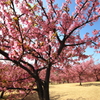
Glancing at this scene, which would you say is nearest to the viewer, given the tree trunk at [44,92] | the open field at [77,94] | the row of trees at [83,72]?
the tree trunk at [44,92]

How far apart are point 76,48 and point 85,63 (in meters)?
23.0

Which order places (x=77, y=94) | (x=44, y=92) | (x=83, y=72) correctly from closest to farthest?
(x=44, y=92) < (x=77, y=94) < (x=83, y=72)

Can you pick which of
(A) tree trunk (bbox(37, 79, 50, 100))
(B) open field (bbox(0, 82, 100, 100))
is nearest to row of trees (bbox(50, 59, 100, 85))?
(B) open field (bbox(0, 82, 100, 100))

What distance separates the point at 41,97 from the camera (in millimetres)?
4656

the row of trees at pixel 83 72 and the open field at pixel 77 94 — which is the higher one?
the row of trees at pixel 83 72

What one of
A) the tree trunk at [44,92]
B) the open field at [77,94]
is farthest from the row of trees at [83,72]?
the tree trunk at [44,92]

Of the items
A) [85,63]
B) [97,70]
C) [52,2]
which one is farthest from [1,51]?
[97,70]

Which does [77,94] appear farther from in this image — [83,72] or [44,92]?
[83,72]

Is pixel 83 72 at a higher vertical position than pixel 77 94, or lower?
higher

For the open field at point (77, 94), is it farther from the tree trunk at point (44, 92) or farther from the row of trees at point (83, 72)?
the tree trunk at point (44, 92)

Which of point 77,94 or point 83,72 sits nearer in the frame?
point 77,94

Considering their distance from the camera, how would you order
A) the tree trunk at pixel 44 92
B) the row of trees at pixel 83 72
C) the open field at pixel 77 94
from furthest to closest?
the row of trees at pixel 83 72 < the open field at pixel 77 94 < the tree trunk at pixel 44 92

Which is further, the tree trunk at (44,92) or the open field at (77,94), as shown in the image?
the open field at (77,94)

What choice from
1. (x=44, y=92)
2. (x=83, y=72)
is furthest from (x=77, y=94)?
(x=83, y=72)
